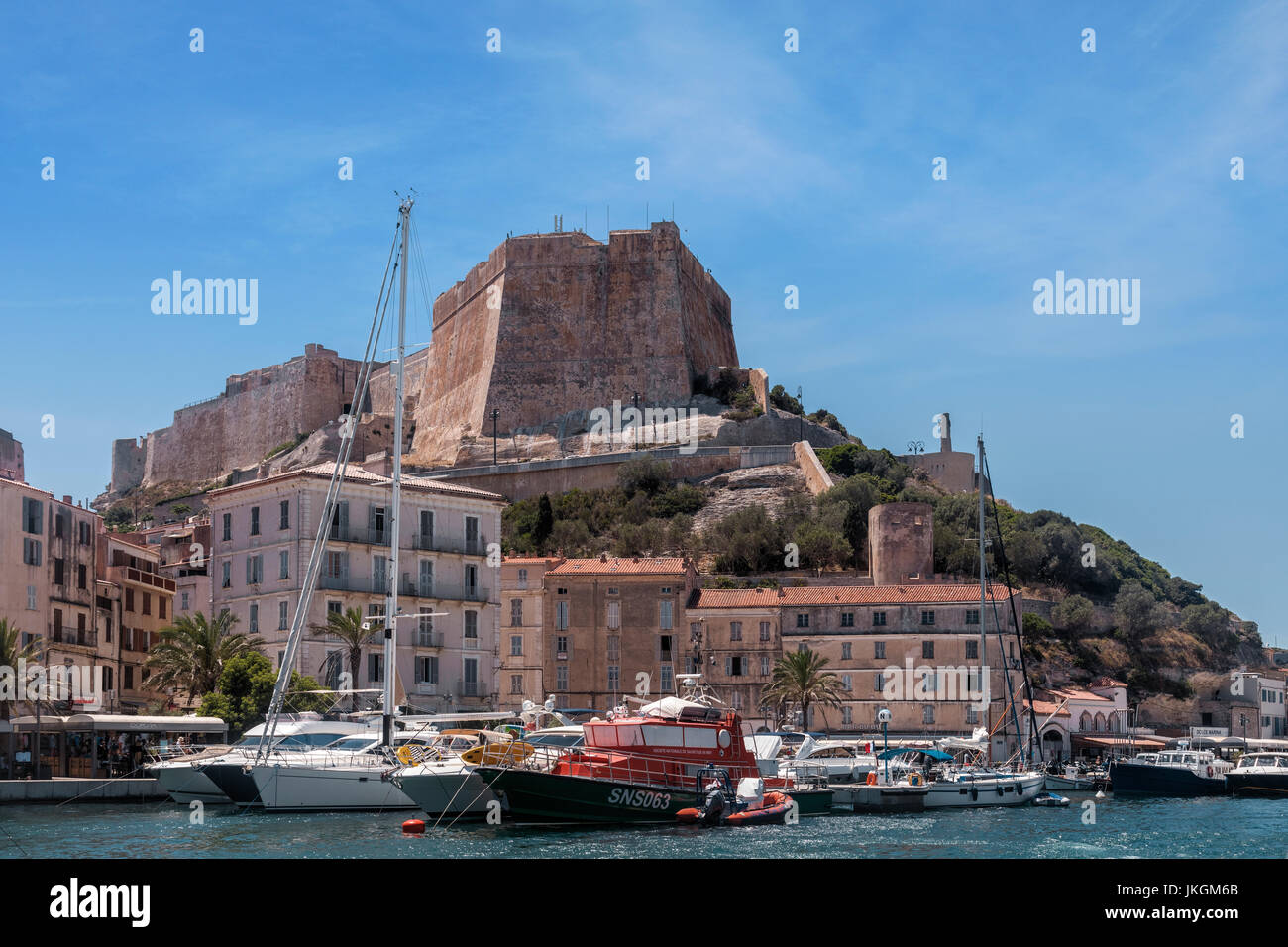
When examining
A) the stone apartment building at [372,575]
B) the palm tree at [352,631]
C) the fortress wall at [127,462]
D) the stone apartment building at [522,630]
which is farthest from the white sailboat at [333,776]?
the fortress wall at [127,462]

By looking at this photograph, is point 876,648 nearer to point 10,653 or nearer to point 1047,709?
point 1047,709

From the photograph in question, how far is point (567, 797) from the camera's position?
91.0 feet

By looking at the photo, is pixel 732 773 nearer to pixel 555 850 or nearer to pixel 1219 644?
pixel 555 850

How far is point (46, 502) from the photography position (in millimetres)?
45844

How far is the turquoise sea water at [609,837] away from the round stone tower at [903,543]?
104ft

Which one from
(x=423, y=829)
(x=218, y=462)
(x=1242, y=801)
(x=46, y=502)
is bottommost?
(x=1242, y=801)

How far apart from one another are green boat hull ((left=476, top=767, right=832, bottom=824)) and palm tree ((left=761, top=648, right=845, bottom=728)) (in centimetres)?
2406

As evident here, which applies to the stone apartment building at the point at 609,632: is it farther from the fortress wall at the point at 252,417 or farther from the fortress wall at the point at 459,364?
the fortress wall at the point at 252,417

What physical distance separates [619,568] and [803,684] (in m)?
10.2

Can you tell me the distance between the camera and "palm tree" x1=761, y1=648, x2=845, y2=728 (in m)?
51.7

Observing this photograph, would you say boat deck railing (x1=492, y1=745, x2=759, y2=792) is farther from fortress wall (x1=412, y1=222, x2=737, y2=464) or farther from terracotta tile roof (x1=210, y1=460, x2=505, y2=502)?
fortress wall (x1=412, y1=222, x2=737, y2=464)
